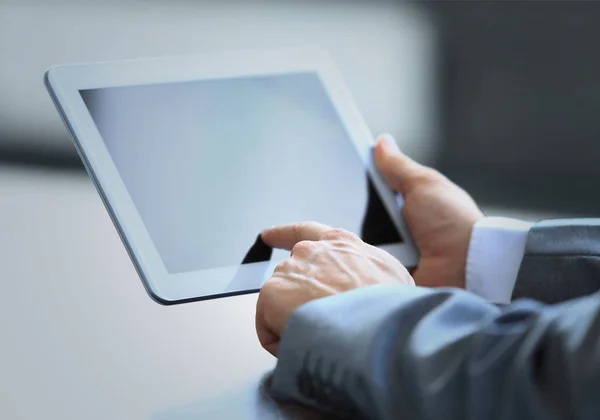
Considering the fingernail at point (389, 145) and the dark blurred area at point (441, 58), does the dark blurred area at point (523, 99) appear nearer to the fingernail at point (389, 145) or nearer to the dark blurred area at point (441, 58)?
the dark blurred area at point (441, 58)

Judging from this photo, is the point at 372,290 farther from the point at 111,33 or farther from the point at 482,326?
the point at 111,33

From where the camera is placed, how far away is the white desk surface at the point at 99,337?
20.7 inches

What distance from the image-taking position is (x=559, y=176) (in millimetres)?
1231

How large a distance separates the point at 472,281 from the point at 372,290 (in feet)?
1.00

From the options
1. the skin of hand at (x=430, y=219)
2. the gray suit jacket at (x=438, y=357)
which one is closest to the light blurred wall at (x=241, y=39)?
the skin of hand at (x=430, y=219)

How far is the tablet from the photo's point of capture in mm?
691

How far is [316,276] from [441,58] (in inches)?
33.9

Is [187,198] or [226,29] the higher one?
[226,29]

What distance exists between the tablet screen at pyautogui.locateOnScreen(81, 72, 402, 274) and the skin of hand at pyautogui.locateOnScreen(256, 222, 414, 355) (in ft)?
0.30

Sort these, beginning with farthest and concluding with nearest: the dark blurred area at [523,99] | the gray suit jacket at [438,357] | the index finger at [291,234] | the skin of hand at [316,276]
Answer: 1. the dark blurred area at [523,99]
2. the index finger at [291,234]
3. the skin of hand at [316,276]
4. the gray suit jacket at [438,357]

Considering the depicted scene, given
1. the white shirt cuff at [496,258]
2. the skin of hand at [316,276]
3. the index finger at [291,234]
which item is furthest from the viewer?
the white shirt cuff at [496,258]

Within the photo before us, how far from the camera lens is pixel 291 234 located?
2.31 ft

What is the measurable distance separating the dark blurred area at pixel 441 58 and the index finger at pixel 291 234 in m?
0.39

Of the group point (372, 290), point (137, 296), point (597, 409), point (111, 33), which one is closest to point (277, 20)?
point (111, 33)
